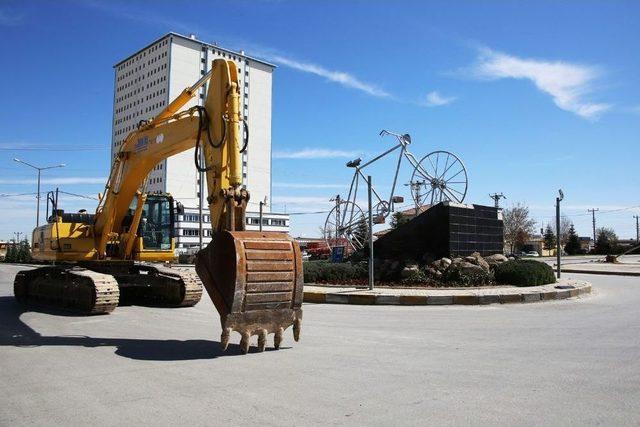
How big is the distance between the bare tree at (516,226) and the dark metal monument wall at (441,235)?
53836 millimetres

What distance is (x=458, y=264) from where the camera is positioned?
658 inches

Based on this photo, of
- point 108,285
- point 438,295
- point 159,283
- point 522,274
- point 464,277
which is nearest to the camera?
point 108,285

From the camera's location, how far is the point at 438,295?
13859 mm

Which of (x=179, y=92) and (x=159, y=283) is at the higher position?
(x=179, y=92)

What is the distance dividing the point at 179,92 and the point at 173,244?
115328 mm

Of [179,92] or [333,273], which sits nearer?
[333,273]

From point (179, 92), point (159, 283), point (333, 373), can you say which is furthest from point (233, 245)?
point (179, 92)

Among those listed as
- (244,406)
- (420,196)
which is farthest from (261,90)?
(244,406)

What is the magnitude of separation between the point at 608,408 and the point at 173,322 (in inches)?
308

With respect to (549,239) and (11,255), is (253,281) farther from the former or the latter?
(549,239)

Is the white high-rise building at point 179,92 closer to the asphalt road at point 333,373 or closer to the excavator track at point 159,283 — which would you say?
the excavator track at point 159,283

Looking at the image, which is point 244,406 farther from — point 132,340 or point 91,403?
point 132,340

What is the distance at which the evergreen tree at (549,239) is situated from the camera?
9041cm

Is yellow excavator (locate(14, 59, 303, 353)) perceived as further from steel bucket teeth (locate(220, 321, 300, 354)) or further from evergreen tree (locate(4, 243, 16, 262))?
evergreen tree (locate(4, 243, 16, 262))
